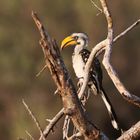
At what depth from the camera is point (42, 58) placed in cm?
2411

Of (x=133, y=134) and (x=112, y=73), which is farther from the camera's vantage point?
(x=133, y=134)

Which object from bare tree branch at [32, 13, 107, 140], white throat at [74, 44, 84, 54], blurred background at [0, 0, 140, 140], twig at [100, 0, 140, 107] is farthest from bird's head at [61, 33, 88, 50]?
blurred background at [0, 0, 140, 140]

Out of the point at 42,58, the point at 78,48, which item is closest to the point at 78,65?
the point at 78,48

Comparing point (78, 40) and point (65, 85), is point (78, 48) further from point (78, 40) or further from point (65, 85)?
point (65, 85)

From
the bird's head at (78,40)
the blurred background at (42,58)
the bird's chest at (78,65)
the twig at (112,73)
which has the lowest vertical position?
the blurred background at (42,58)

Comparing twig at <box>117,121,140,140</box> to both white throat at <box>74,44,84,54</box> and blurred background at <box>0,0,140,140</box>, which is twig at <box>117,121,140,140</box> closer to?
white throat at <box>74,44,84,54</box>

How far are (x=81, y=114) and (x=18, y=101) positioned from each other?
18.9 m

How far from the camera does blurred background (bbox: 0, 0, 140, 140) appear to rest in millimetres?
23516

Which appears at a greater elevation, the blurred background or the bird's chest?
the bird's chest

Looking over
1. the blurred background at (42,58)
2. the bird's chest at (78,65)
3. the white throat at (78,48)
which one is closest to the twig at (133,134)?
the bird's chest at (78,65)

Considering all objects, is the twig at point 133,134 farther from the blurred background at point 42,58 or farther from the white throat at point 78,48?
the blurred background at point 42,58

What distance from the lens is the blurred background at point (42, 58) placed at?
2352cm

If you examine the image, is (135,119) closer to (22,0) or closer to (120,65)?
(120,65)

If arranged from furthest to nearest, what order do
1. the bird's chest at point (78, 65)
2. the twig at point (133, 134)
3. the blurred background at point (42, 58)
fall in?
1. the blurred background at point (42, 58)
2. the bird's chest at point (78, 65)
3. the twig at point (133, 134)
